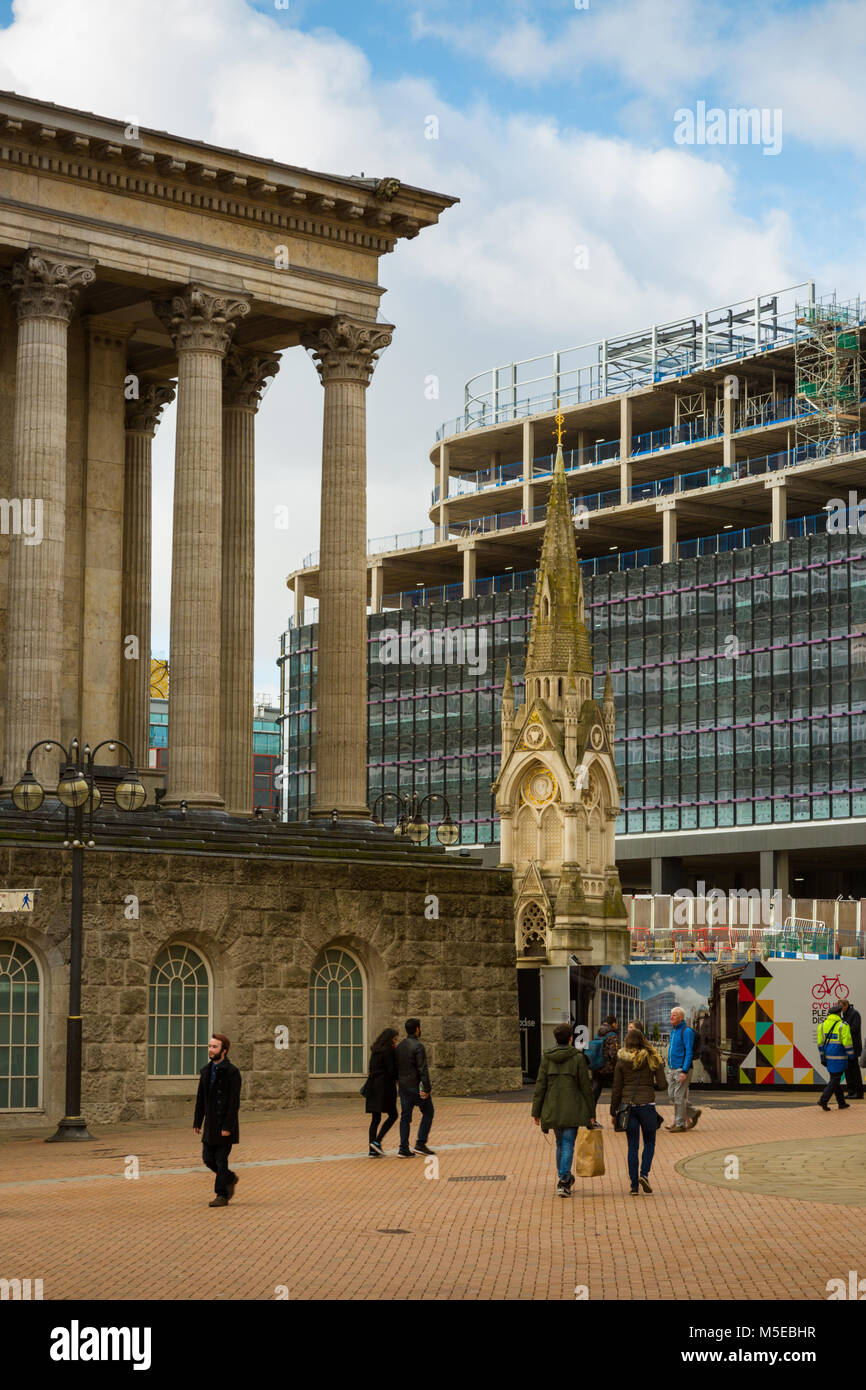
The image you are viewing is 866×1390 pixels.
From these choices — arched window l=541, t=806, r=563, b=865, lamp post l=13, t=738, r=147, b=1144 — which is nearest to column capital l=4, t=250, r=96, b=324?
lamp post l=13, t=738, r=147, b=1144

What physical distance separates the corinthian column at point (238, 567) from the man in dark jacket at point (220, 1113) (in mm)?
21368

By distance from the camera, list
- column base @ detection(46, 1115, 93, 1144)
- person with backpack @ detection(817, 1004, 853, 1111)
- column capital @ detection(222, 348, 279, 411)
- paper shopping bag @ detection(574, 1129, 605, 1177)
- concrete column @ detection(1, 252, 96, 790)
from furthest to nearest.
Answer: column capital @ detection(222, 348, 279, 411) → concrete column @ detection(1, 252, 96, 790) → person with backpack @ detection(817, 1004, 853, 1111) → column base @ detection(46, 1115, 93, 1144) → paper shopping bag @ detection(574, 1129, 605, 1177)

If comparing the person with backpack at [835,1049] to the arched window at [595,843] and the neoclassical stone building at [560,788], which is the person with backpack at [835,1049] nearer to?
the neoclassical stone building at [560,788]

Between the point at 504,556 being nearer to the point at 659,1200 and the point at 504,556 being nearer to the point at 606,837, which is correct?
the point at 606,837

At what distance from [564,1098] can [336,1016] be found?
15237mm

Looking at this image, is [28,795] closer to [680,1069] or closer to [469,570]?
[680,1069]

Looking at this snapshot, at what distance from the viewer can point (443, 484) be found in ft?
543

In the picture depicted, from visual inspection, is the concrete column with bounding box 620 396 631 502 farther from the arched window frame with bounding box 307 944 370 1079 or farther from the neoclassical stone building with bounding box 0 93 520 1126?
the arched window frame with bounding box 307 944 370 1079

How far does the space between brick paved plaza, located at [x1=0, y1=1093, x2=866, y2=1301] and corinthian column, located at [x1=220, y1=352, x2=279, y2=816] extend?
1335 cm

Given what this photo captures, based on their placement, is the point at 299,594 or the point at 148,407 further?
the point at 299,594

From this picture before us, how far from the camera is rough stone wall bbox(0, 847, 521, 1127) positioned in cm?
3316

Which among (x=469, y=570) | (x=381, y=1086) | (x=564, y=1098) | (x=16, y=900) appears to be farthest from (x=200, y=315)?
(x=469, y=570)

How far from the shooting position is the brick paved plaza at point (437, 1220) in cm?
1623

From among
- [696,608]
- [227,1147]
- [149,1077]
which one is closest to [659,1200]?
[227,1147]
